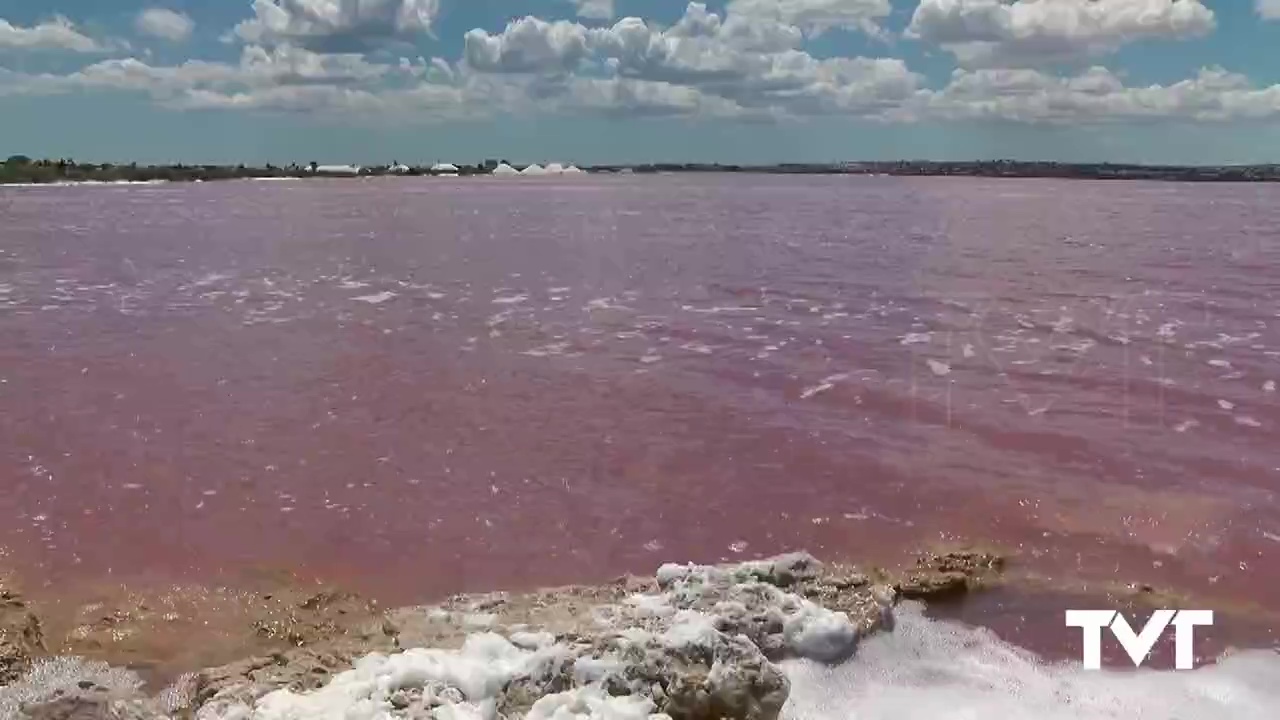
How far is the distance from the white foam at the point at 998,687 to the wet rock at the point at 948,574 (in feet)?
2.00

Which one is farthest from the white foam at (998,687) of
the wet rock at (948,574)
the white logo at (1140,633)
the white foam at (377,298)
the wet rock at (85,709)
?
the white foam at (377,298)

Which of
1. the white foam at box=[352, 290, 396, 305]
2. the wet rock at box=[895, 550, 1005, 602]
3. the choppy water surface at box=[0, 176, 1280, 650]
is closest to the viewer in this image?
the wet rock at box=[895, 550, 1005, 602]

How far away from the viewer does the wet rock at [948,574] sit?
22.5ft

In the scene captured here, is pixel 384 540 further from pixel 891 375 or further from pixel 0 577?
pixel 891 375

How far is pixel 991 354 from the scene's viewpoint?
14.7 meters

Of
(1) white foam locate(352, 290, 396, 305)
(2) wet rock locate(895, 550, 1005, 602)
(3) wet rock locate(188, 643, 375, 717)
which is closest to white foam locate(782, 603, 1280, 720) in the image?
(2) wet rock locate(895, 550, 1005, 602)

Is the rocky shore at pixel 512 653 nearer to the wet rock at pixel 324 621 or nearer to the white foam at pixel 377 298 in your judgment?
the wet rock at pixel 324 621

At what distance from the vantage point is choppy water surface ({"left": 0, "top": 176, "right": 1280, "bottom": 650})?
7938mm

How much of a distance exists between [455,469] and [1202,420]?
7.83 metres

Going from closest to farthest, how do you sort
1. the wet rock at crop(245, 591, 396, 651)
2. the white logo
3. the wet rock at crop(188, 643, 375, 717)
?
the wet rock at crop(188, 643, 375, 717) → the wet rock at crop(245, 591, 396, 651) → the white logo

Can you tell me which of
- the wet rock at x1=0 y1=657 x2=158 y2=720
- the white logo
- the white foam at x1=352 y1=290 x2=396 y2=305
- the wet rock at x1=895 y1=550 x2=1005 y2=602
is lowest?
the white logo

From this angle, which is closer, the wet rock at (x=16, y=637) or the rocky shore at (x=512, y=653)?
the rocky shore at (x=512, y=653)

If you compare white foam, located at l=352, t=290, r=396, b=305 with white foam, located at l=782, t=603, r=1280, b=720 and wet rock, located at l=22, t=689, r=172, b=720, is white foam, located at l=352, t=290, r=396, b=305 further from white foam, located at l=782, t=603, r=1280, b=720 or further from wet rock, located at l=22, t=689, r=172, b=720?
white foam, located at l=782, t=603, r=1280, b=720

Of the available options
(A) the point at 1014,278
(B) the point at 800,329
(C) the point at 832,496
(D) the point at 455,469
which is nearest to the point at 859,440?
(C) the point at 832,496
